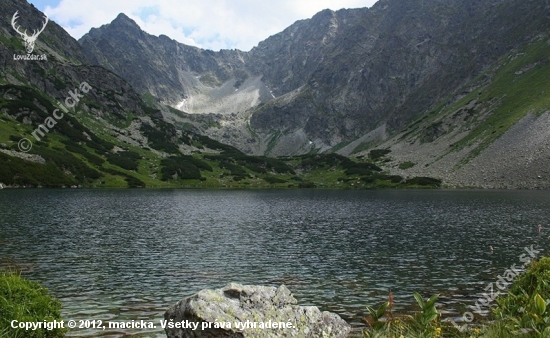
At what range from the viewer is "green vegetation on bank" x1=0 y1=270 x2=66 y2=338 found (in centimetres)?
1321

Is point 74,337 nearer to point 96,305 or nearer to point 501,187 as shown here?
point 96,305

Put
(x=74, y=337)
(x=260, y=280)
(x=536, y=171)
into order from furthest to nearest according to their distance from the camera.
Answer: (x=536, y=171)
(x=260, y=280)
(x=74, y=337)

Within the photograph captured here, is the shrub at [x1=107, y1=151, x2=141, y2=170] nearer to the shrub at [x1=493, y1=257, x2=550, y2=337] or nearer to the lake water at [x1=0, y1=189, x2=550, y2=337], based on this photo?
the lake water at [x1=0, y1=189, x2=550, y2=337]

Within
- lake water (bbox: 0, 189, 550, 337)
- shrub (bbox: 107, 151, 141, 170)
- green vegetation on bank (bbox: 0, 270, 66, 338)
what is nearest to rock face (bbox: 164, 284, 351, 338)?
lake water (bbox: 0, 189, 550, 337)

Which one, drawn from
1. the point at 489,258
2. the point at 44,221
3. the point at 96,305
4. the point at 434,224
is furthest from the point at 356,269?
the point at 44,221

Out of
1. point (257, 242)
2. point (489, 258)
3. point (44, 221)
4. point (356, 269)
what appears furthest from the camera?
point (44, 221)

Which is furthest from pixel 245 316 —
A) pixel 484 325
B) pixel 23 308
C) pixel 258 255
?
pixel 258 255

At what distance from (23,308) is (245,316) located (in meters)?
8.23

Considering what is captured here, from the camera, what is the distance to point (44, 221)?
60000 millimetres

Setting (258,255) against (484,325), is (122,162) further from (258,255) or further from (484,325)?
(484,325)

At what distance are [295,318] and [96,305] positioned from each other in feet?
45.5

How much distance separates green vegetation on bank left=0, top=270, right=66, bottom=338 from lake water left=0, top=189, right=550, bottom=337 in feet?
15.4

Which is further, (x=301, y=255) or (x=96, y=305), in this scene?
(x=301, y=255)

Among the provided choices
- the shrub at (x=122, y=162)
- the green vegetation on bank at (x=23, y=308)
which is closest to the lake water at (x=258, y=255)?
the green vegetation on bank at (x=23, y=308)
